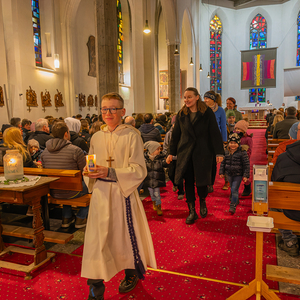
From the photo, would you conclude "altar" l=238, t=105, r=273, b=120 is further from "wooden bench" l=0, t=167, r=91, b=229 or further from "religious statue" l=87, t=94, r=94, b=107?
"wooden bench" l=0, t=167, r=91, b=229

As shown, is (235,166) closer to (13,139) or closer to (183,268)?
(183,268)

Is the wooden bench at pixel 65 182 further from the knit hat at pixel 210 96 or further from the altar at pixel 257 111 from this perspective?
the altar at pixel 257 111

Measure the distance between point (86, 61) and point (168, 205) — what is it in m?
15.3

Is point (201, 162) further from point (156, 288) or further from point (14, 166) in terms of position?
point (14, 166)

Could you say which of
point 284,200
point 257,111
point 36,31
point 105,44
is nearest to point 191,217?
point 284,200

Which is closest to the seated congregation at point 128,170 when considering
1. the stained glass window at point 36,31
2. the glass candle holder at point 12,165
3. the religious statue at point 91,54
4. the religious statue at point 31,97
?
the glass candle holder at point 12,165

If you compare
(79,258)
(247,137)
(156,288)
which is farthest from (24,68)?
(156,288)

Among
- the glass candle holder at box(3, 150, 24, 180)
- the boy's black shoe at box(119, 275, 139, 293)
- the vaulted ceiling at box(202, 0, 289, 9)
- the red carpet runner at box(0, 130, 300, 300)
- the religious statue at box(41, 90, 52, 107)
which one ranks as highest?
the vaulted ceiling at box(202, 0, 289, 9)

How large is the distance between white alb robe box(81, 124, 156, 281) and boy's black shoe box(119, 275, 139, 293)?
0.30 metres

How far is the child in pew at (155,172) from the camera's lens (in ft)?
14.0

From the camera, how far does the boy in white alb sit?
→ 2156 mm

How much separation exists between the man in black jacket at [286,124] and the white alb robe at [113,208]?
17.6 ft

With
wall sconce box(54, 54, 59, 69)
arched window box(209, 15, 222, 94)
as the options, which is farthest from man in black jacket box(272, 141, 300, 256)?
arched window box(209, 15, 222, 94)

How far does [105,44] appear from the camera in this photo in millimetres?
7695
